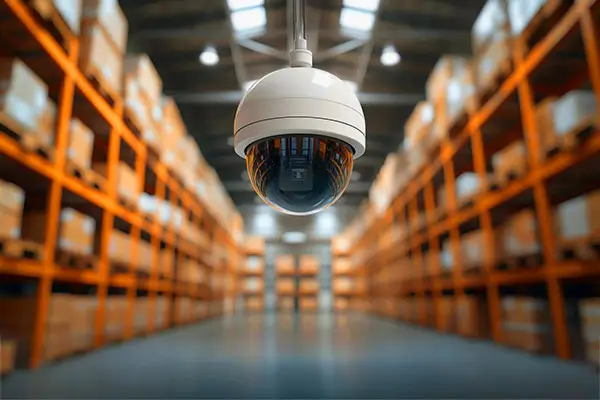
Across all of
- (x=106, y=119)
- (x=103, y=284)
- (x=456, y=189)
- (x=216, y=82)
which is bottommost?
(x=103, y=284)

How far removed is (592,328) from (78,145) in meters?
5.02

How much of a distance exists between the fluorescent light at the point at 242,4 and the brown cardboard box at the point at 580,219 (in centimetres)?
532

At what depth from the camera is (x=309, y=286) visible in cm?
1964

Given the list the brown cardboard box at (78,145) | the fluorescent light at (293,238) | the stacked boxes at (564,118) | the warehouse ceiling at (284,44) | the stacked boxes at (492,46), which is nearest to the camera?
the stacked boxes at (564,118)

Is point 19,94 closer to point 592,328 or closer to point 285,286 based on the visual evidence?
point 592,328

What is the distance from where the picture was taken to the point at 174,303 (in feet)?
27.7

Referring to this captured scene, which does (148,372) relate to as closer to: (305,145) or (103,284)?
(103,284)

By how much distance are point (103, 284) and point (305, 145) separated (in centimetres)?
462

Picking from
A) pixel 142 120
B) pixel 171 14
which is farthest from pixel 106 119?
pixel 171 14

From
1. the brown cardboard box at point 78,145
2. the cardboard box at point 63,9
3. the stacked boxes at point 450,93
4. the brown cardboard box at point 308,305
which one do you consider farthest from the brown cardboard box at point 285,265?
the cardboard box at point 63,9

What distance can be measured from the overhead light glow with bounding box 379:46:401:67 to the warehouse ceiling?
0.39ft

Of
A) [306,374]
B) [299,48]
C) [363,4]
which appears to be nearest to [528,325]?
[306,374]

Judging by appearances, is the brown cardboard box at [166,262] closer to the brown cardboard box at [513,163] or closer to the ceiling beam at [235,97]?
the ceiling beam at [235,97]

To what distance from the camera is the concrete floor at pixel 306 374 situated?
98.8 inches
